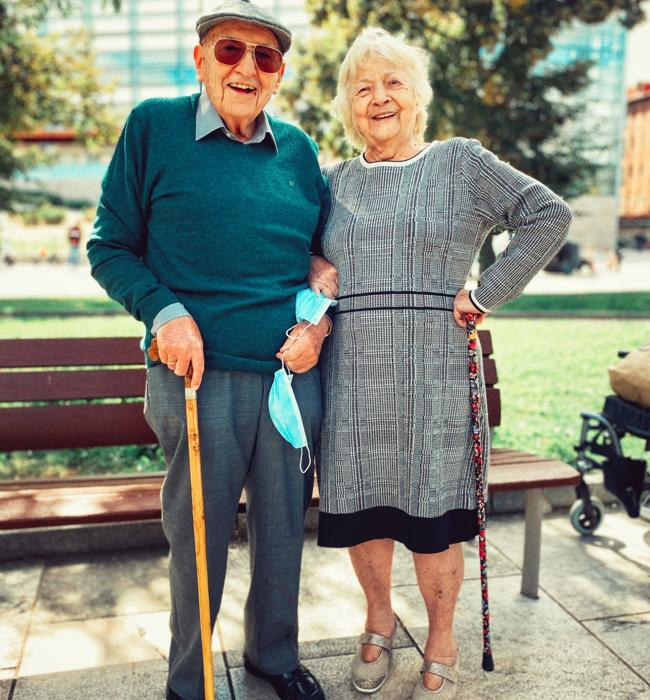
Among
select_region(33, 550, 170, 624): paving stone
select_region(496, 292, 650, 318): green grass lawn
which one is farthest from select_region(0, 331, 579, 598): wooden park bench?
select_region(496, 292, 650, 318): green grass lawn

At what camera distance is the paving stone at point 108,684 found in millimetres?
2531

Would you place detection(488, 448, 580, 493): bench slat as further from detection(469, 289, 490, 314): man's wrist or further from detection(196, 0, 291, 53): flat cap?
detection(196, 0, 291, 53): flat cap

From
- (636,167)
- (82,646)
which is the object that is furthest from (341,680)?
(636,167)

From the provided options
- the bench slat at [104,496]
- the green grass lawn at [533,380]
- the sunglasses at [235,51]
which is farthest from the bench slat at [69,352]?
the sunglasses at [235,51]

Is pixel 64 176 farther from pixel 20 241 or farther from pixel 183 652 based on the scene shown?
pixel 183 652

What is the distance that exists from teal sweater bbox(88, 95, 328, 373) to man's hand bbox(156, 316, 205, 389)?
7 centimetres

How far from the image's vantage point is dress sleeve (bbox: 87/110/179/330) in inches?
83.9

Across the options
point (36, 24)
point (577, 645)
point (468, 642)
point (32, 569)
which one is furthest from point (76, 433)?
point (36, 24)

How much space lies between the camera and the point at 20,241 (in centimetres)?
3244

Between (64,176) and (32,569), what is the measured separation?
165 feet

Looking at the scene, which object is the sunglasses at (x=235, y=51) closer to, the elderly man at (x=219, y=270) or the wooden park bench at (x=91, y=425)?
the elderly man at (x=219, y=270)

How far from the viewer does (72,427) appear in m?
3.47

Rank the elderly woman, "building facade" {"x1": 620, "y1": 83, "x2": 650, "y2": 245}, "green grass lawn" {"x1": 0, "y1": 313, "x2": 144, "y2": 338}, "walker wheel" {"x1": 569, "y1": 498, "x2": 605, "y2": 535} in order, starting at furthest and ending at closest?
"building facade" {"x1": 620, "y1": 83, "x2": 650, "y2": 245} < "green grass lawn" {"x1": 0, "y1": 313, "x2": 144, "y2": 338} < "walker wheel" {"x1": 569, "y1": 498, "x2": 605, "y2": 535} < the elderly woman

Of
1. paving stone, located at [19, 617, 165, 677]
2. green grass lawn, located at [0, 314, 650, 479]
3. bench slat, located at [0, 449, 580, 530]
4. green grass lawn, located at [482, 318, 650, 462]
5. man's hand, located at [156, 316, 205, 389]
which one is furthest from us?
green grass lawn, located at [482, 318, 650, 462]
